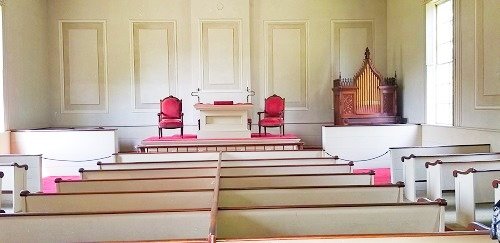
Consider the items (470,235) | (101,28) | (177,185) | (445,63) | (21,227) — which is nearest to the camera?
(470,235)

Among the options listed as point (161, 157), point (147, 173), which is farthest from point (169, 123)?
point (147, 173)

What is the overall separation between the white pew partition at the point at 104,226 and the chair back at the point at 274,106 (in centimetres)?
Answer: 671

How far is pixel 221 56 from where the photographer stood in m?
10.1

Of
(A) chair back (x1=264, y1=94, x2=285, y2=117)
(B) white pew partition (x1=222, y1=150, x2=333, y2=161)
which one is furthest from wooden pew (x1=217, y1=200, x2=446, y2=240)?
(A) chair back (x1=264, y1=94, x2=285, y2=117)

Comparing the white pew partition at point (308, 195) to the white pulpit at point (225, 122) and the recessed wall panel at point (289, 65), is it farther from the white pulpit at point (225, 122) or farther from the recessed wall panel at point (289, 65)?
the recessed wall panel at point (289, 65)

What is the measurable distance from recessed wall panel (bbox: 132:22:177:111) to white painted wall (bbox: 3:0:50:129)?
180 centimetres

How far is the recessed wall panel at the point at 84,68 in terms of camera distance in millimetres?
9891

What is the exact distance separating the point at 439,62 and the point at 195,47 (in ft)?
15.7

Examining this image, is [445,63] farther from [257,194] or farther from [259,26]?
[257,194]

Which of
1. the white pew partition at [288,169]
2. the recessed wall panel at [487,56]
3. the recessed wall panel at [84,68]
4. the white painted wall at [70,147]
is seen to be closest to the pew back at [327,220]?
the white pew partition at [288,169]

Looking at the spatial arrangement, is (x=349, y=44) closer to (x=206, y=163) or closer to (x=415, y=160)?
(x=415, y=160)

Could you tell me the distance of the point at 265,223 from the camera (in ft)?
8.59

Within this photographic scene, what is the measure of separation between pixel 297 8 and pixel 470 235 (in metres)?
8.52

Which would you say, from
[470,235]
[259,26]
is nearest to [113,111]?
[259,26]
